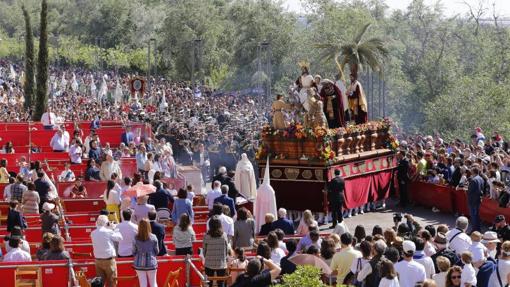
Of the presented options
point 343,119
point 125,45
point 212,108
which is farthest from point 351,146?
point 125,45

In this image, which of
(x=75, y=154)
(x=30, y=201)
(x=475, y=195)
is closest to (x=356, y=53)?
(x=475, y=195)

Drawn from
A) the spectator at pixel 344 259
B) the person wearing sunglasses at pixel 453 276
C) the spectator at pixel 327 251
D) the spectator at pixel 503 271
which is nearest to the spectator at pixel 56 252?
the spectator at pixel 327 251

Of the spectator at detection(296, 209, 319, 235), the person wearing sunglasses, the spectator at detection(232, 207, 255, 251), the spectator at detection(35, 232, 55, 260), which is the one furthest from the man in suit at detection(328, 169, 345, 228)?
the person wearing sunglasses

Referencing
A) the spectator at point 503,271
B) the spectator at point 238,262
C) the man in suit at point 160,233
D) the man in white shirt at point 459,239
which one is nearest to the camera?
the spectator at point 503,271

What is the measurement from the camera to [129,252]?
771 inches

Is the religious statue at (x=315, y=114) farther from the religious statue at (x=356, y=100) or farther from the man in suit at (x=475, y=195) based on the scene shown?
the man in suit at (x=475, y=195)

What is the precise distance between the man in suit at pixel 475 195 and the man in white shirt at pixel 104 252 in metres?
10.4

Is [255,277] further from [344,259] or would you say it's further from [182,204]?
[182,204]

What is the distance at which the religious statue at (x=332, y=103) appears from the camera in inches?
1168

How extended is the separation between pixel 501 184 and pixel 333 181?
3863 mm

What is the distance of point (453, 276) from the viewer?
15188 mm

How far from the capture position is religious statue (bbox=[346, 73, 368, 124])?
30.7 m

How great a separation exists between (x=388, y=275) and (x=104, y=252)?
222 inches

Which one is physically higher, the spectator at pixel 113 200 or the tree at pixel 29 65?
the tree at pixel 29 65
